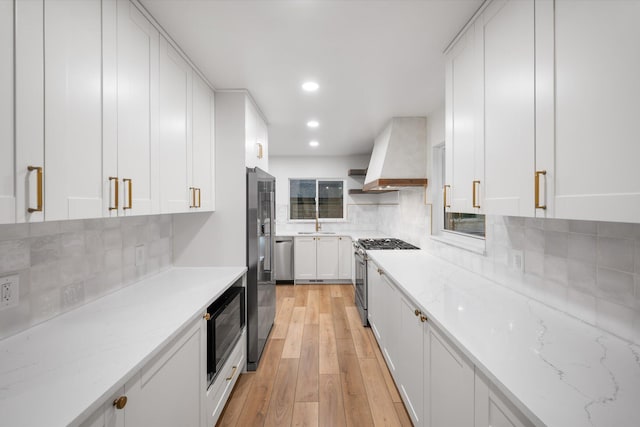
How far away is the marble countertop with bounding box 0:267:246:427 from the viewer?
0.77 m

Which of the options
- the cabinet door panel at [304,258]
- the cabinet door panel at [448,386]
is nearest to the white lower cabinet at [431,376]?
the cabinet door panel at [448,386]

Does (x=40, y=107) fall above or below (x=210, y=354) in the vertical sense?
above

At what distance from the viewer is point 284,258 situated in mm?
5031

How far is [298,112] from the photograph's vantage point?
2.97 metres

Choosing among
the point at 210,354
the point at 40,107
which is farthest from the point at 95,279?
the point at 40,107

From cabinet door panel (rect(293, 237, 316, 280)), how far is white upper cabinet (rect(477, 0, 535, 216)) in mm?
3761

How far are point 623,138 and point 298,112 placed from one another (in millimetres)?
2575

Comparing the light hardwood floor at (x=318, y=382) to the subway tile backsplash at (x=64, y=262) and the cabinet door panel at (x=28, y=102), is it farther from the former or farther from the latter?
the cabinet door panel at (x=28, y=102)

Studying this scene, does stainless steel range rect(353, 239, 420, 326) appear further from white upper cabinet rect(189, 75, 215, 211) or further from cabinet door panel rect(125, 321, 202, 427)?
cabinet door panel rect(125, 321, 202, 427)

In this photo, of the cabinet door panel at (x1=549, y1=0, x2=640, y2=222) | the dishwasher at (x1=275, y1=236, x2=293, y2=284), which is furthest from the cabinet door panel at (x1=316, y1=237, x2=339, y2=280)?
the cabinet door panel at (x1=549, y1=0, x2=640, y2=222)

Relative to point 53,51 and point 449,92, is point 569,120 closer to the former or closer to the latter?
point 449,92

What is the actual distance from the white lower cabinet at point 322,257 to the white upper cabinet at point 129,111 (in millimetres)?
3540

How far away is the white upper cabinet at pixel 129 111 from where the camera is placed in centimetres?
121

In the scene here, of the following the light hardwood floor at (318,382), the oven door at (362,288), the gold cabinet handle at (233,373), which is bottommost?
the light hardwood floor at (318,382)
